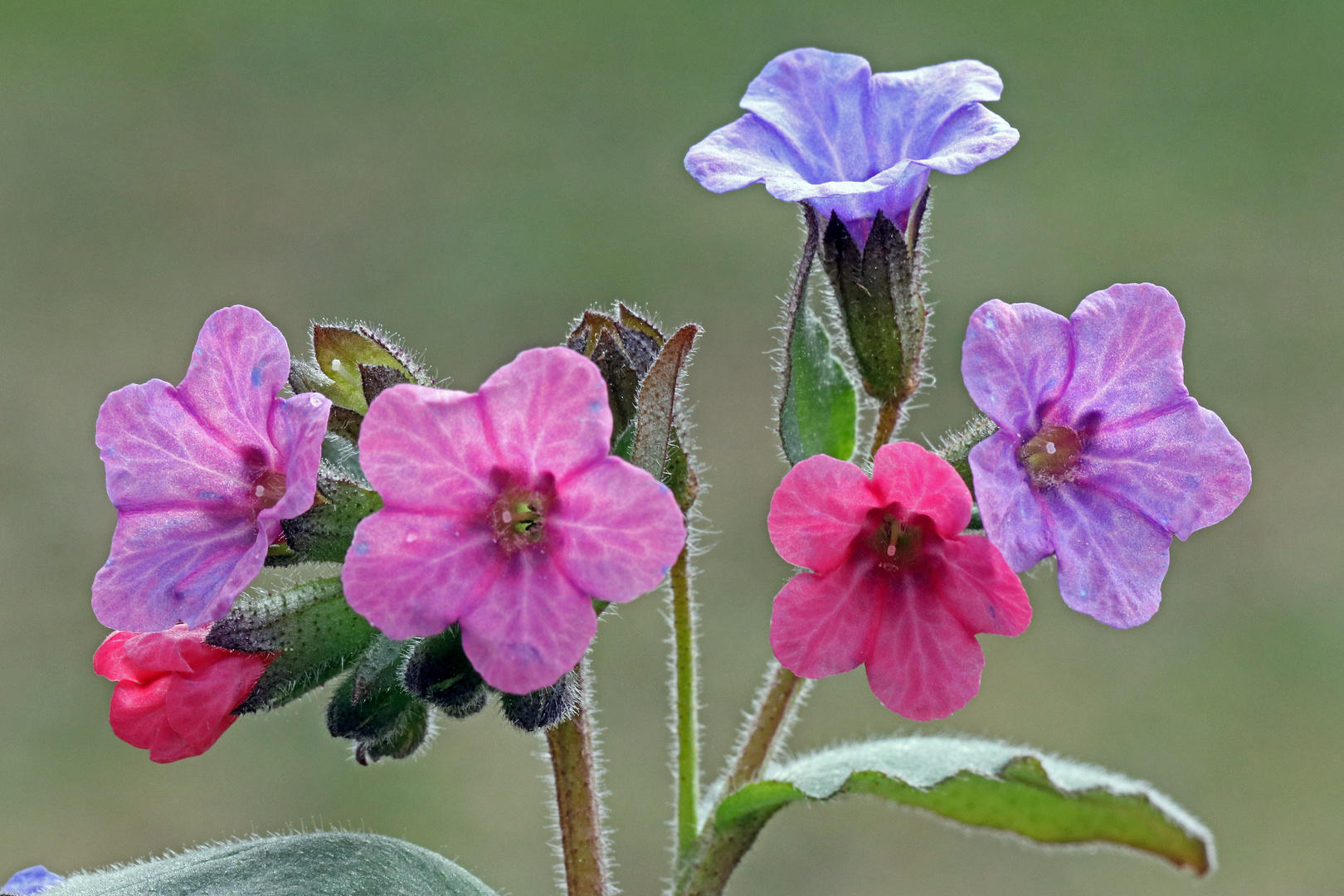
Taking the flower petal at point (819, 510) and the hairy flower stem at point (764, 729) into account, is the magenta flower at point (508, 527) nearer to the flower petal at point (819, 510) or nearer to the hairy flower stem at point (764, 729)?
the flower petal at point (819, 510)

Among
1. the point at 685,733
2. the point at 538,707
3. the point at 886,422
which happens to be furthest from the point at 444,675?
the point at 886,422

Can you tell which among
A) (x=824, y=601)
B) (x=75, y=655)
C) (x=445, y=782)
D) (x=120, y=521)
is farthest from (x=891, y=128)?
(x=75, y=655)

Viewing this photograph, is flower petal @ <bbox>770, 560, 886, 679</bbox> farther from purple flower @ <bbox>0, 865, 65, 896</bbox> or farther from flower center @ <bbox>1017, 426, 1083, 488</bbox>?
purple flower @ <bbox>0, 865, 65, 896</bbox>

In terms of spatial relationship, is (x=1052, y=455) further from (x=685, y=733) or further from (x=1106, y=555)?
(x=685, y=733)

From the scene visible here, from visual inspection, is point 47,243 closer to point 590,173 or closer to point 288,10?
point 288,10

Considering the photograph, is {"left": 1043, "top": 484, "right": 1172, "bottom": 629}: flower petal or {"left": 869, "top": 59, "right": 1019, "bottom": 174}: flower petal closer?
{"left": 1043, "top": 484, "right": 1172, "bottom": 629}: flower petal

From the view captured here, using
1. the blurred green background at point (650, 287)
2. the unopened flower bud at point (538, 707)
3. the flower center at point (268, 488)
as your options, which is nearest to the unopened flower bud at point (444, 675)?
the unopened flower bud at point (538, 707)

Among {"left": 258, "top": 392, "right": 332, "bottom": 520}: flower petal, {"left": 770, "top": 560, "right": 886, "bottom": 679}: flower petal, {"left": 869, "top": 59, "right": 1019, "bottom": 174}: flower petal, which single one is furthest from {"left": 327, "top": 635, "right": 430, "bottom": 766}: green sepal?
{"left": 869, "top": 59, "right": 1019, "bottom": 174}: flower petal
